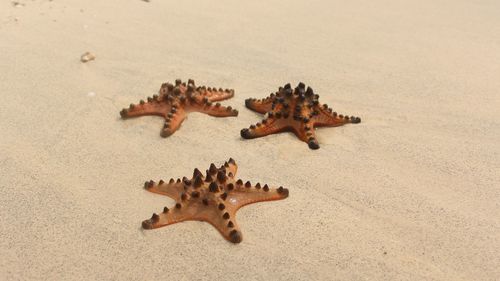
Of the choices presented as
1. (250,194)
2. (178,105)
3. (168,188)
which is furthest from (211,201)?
(178,105)

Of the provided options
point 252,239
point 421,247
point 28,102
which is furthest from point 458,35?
point 28,102

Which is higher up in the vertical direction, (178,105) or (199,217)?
(178,105)

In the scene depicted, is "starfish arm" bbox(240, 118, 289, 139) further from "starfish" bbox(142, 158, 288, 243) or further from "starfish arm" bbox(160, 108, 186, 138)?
"starfish" bbox(142, 158, 288, 243)

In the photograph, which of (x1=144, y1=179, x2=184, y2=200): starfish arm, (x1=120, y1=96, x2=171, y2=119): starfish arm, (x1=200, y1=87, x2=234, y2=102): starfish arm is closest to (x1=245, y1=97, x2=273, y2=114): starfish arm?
(x1=200, y1=87, x2=234, y2=102): starfish arm

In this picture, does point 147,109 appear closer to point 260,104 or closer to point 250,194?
point 260,104

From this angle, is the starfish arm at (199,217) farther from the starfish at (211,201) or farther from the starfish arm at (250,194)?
the starfish arm at (250,194)

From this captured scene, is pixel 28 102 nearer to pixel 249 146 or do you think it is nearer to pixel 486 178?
pixel 249 146
